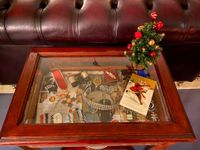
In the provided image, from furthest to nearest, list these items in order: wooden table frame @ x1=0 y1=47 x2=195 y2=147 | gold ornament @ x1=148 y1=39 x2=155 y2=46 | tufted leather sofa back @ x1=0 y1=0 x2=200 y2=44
→ tufted leather sofa back @ x1=0 y1=0 x2=200 y2=44 < gold ornament @ x1=148 y1=39 x2=155 y2=46 < wooden table frame @ x1=0 y1=47 x2=195 y2=147

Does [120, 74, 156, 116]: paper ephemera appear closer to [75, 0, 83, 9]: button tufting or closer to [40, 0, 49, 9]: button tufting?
[75, 0, 83, 9]: button tufting

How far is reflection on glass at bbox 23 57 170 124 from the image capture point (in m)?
0.71

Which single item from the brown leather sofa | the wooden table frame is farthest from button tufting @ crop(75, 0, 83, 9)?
the wooden table frame

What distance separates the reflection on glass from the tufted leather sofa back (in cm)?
14

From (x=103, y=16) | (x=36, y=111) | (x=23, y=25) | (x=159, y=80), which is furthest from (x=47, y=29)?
(x=159, y=80)

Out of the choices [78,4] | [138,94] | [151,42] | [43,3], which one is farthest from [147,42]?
[43,3]

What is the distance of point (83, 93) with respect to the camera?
804mm

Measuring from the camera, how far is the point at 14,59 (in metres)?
1.16

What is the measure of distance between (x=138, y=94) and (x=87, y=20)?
43 cm

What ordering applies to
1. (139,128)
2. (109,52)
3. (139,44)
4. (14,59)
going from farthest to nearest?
1. (14,59)
2. (109,52)
3. (139,44)
4. (139,128)

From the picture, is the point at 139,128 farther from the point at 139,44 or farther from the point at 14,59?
the point at 14,59

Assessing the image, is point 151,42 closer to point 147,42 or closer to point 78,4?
point 147,42

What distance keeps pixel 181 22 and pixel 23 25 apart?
0.78 meters

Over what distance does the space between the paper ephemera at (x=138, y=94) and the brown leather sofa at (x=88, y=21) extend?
26 cm
